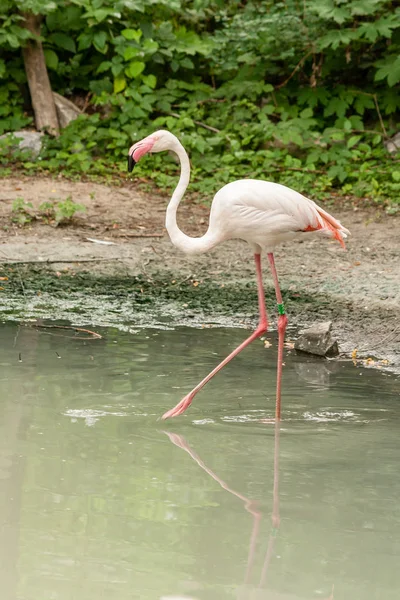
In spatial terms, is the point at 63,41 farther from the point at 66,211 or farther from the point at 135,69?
the point at 66,211

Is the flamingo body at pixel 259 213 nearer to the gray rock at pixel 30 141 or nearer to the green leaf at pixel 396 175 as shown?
the green leaf at pixel 396 175

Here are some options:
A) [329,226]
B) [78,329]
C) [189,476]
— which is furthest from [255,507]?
[78,329]

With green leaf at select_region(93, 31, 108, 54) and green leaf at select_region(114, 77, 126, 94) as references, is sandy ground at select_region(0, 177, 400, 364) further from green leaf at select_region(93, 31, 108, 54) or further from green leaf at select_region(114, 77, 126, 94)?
green leaf at select_region(93, 31, 108, 54)

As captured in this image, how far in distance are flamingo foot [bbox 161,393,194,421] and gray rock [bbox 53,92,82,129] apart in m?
6.78

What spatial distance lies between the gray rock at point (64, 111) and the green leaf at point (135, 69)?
0.82 m

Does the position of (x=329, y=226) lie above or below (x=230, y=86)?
below

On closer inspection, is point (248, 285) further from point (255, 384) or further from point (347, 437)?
point (347, 437)

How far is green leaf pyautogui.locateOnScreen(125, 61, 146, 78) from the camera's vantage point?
10531 mm

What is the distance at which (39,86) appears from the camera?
34.8ft

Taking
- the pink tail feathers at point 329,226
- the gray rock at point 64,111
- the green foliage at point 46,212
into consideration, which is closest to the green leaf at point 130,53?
the gray rock at point 64,111

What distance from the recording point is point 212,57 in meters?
11.1

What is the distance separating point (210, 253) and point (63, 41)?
435 centimetres

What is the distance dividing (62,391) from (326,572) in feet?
7.09

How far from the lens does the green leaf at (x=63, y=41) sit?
10906mm
